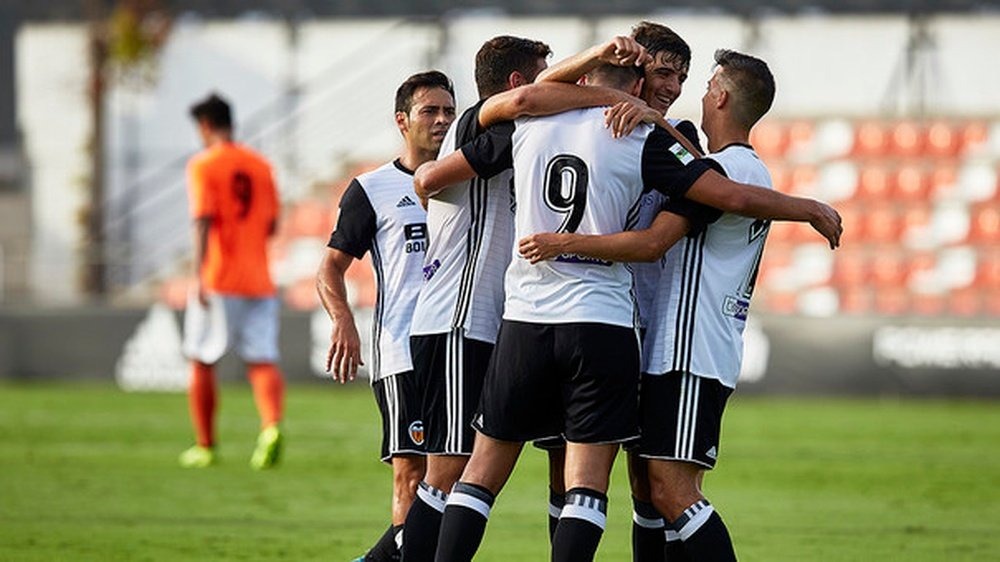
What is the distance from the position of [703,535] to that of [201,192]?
292 inches

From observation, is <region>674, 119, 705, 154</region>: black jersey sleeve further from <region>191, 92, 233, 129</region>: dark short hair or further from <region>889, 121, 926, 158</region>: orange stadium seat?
<region>889, 121, 926, 158</region>: orange stadium seat

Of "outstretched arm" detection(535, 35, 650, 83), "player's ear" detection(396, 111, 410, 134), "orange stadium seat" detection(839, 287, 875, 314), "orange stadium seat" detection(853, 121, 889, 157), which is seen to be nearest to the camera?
"outstretched arm" detection(535, 35, 650, 83)

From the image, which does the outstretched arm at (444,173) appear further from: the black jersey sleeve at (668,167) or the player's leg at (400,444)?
the player's leg at (400,444)

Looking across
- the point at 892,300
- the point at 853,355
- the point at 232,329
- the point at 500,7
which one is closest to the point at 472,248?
the point at 232,329

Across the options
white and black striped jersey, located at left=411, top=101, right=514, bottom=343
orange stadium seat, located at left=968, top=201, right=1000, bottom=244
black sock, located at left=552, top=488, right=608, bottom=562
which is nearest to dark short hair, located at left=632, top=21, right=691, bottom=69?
white and black striped jersey, located at left=411, top=101, right=514, bottom=343

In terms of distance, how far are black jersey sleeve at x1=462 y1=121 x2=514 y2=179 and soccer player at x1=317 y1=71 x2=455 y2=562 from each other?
0.84 m

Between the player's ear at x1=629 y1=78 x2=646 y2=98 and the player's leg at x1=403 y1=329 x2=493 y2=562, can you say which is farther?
the player's leg at x1=403 y1=329 x2=493 y2=562

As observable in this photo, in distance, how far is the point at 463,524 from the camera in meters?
6.32

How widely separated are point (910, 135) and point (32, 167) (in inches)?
590


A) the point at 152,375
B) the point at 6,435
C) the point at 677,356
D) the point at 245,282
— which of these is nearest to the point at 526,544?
the point at 677,356

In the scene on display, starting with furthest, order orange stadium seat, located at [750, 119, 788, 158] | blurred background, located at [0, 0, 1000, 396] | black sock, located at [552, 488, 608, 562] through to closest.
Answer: orange stadium seat, located at [750, 119, 788, 158], blurred background, located at [0, 0, 1000, 396], black sock, located at [552, 488, 608, 562]

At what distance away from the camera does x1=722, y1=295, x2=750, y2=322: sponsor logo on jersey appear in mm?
6512

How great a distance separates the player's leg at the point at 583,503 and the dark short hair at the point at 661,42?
149cm

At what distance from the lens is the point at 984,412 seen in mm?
18531
